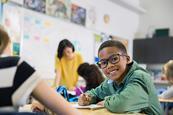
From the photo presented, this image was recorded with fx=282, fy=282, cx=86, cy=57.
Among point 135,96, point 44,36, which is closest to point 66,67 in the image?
point 44,36

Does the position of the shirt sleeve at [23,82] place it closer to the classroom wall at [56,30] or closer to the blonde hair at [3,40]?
the blonde hair at [3,40]

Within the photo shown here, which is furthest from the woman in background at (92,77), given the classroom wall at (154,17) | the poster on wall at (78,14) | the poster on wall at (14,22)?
the classroom wall at (154,17)

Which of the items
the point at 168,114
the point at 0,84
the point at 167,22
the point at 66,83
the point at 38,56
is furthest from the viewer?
the point at 167,22

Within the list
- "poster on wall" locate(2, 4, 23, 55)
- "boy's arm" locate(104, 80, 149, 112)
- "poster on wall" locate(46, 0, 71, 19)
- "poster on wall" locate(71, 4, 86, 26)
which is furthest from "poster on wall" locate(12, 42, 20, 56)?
"boy's arm" locate(104, 80, 149, 112)

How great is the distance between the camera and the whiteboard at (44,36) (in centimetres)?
420

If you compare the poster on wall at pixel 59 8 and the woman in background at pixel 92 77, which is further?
the poster on wall at pixel 59 8

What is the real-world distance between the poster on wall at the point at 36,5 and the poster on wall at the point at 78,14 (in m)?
0.76

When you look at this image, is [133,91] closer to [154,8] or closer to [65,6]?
[65,6]

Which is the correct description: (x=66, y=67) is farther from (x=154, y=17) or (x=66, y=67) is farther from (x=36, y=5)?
(x=154, y=17)

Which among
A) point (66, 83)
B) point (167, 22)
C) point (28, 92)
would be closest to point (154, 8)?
point (167, 22)

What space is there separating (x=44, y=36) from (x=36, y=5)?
51 cm

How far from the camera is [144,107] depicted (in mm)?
1582

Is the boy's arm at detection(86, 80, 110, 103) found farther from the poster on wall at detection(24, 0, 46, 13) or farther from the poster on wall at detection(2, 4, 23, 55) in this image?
the poster on wall at detection(24, 0, 46, 13)

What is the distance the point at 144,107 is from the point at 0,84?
0.99 m
